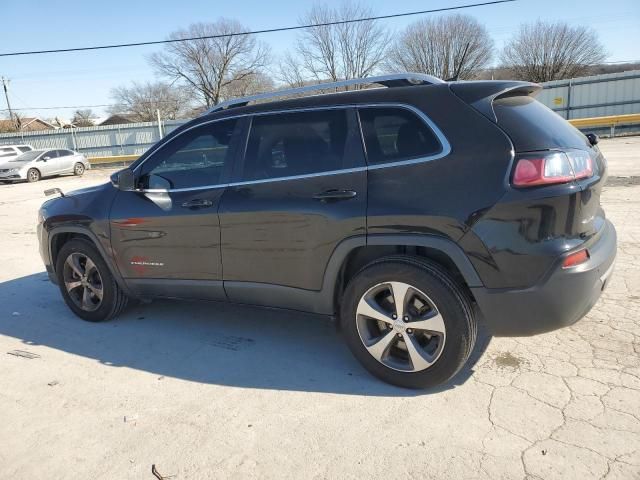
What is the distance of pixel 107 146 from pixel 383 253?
3228 cm

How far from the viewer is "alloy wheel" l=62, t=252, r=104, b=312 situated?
4.46 m

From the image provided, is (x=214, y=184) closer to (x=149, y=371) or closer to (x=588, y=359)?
(x=149, y=371)

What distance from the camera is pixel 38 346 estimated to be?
4.16 meters

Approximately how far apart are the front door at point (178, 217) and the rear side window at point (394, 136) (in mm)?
1083

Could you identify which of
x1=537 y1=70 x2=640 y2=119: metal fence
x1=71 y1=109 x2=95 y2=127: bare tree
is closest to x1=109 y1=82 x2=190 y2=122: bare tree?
x1=71 y1=109 x2=95 y2=127: bare tree

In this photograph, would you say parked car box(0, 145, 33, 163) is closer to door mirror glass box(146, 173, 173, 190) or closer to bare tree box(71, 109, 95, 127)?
door mirror glass box(146, 173, 173, 190)

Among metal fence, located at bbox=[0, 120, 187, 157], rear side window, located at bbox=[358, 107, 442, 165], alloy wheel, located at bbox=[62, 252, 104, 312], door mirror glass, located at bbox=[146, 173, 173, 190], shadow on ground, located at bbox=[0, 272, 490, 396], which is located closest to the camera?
rear side window, located at bbox=[358, 107, 442, 165]

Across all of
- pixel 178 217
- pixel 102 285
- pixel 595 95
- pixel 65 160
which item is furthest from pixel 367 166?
pixel 595 95

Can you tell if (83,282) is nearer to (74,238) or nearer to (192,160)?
(74,238)


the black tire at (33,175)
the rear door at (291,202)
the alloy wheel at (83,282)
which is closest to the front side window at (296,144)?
the rear door at (291,202)

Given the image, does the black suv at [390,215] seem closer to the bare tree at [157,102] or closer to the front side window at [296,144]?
the front side window at [296,144]

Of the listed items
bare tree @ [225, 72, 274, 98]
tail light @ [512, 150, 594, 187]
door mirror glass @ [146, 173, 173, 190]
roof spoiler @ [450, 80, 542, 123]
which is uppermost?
bare tree @ [225, 72, 274, 98]

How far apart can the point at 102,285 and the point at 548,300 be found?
3.63 m

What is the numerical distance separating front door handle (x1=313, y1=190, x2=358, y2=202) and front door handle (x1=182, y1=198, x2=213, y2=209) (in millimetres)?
905
